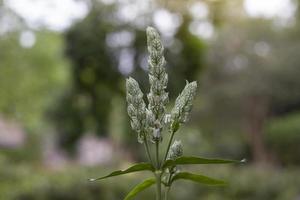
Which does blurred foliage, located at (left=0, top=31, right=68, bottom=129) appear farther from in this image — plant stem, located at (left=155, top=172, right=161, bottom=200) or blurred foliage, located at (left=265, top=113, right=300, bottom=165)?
plant stem, located at (left=155, top=172, right=161, bottom=200)

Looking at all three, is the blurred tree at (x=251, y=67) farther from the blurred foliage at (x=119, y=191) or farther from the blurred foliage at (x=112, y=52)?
the blurred foliage at (x=119, y=191)

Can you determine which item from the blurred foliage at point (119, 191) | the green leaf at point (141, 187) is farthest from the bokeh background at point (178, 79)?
the green leaf at point (141, 187)

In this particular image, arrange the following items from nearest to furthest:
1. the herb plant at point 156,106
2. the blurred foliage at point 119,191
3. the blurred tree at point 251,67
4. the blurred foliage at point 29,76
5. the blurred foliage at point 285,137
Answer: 1. the herb plant at point 156,106
2. the blurred foliage at point 119,191
3. the blurred tree at point 251,67
4. the blurred foliage at point 285,137
5. the blurred foliage at point 29,76

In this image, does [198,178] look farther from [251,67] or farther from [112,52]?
[251,67]

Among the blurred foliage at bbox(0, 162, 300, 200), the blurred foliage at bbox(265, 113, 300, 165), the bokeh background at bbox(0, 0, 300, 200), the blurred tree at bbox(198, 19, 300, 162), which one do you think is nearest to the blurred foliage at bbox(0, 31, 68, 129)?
the bokeh background at bbox(0, 0, 300, 200)

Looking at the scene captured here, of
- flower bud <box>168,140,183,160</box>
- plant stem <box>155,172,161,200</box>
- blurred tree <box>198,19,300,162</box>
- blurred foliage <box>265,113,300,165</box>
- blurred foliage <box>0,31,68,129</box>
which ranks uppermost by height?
blurred foliage <box>0,31,68,129</box>

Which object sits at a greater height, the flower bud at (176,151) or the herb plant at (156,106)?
the herb plant at (156,106)

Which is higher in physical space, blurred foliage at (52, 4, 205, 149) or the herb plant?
blurred foliage at (52, 4, 205, 149)

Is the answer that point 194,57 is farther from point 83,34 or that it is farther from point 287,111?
point 287,111

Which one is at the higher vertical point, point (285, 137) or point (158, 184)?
point (285, 137)

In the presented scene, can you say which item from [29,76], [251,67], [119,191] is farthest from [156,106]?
[29,76]

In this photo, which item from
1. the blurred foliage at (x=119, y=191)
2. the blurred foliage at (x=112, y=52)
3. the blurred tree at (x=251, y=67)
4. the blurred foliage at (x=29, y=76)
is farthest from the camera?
the blurred foliage at (x=29, y=76)
